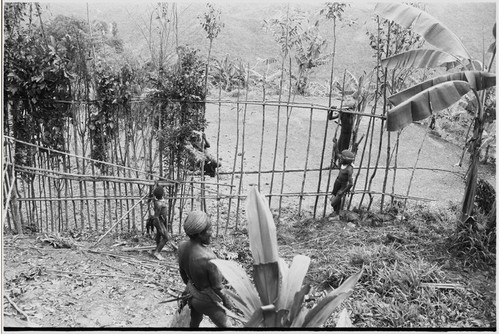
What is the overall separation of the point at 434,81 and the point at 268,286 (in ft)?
11.0

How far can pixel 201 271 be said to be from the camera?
290 cm

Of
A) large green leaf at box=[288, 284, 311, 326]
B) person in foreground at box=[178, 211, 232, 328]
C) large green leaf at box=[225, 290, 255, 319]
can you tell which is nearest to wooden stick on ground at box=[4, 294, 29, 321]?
person in foreground at box=[178, 211, 232, 328]

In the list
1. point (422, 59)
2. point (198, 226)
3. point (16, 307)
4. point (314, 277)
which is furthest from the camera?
point (422, 59)

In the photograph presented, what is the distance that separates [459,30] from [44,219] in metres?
7.83

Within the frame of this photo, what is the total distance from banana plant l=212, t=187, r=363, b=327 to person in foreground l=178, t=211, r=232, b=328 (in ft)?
1.89

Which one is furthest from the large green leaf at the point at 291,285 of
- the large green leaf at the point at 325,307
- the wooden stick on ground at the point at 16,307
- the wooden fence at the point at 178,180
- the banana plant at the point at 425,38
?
the banana plant at the point at 425,38

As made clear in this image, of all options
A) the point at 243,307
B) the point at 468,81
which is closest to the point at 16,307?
the point at 243,307

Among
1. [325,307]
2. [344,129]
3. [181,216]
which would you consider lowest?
[181,216]

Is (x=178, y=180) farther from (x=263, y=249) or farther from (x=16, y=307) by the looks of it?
(x=263, y=249)

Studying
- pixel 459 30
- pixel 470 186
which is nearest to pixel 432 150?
pixel 459 30

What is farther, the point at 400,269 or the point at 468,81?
the point at 400,269

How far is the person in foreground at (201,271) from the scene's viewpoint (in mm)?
2883

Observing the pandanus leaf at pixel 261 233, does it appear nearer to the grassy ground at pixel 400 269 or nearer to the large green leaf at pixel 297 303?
the large green leaf at pixel 297 303

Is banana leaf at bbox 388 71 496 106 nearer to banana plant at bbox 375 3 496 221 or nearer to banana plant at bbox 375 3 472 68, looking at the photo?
banana plant at bbox 375 3 496 221
